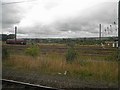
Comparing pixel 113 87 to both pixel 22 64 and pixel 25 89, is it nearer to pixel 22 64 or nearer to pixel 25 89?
pixel 25 89

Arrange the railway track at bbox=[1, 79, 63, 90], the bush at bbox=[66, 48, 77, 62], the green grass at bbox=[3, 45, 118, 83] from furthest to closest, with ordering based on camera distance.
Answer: the bush at bbox=[66, 48, 77, 62] < the green grass at bbox=[3, 45, 118, 83] < the railway track at bbox=[1, 79, 63, 90]

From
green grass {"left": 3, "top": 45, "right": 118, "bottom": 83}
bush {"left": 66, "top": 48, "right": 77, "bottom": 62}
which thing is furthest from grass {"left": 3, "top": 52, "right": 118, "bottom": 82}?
bush {"left": 66, "top": 48, "right": 77, "bottom": 62}

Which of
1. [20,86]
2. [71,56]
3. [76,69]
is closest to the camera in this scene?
[20,86]

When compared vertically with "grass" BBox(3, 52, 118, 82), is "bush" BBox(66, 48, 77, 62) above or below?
above

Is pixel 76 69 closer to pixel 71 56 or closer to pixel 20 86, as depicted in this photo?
pixel 71 56

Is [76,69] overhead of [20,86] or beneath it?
overhead

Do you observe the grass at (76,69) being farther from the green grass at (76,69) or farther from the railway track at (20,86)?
the railway track at (20,86)

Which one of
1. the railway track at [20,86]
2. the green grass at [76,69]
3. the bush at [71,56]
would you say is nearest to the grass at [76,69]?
the green grass at [76,69]

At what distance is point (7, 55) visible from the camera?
17250 mm

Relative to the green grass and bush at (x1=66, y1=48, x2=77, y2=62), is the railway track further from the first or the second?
bush at (x1=66, y1=48, x2=77, y2=62)

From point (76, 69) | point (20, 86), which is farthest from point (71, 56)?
point (20, 86)

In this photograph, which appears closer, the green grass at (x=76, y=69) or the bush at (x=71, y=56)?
the green grass at (x=76, y=69)

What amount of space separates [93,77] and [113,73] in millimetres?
1071

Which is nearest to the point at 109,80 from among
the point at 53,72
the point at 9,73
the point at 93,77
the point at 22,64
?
the point at 93,77
